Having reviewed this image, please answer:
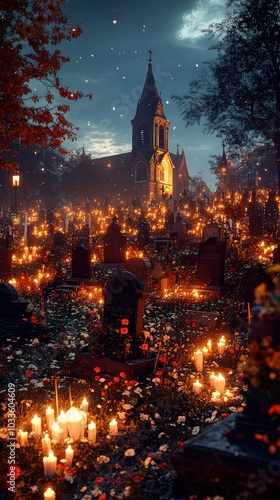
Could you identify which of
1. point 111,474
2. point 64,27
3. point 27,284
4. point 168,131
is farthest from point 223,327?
point 168,131

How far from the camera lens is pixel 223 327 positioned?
9750mm

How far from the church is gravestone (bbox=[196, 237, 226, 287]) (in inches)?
2185

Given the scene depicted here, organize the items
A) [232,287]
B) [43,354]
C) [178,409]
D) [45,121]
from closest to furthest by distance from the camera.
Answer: [178,409] → [43,354] → [232,287] → [45,121]

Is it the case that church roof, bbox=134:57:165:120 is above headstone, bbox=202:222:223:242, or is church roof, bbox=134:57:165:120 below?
above

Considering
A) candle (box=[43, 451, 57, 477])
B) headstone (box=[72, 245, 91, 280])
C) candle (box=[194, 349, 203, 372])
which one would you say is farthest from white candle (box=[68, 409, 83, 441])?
headstone (box=[72, 245, 91, 280])

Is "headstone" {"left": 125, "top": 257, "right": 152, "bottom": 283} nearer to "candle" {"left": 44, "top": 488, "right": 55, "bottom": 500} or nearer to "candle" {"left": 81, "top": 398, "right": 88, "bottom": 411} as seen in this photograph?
"candle" {"left": 81, "top": 398, "right": 88, "bottom": 411}

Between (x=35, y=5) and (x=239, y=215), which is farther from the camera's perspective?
(x=239, y=215)

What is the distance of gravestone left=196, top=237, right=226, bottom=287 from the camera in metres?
13.6

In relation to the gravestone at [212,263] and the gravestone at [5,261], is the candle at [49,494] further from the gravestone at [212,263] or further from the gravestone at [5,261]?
the gravestone at [5,261]

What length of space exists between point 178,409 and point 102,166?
244 feet

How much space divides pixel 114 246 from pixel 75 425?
1324 centimetres

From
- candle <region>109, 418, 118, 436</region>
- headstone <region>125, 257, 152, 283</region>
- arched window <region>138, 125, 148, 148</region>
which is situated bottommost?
candle <region>109, 418, 118, 436</region>

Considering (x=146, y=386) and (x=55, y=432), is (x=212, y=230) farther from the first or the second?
(x=55, y=432)

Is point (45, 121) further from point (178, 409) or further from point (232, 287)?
point (178, 409)
